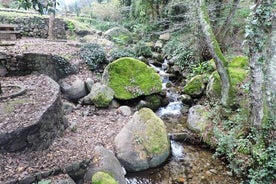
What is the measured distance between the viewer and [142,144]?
4996 mm

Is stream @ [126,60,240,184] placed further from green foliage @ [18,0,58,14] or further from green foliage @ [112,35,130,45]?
green foliage @ [112,35,130,45]

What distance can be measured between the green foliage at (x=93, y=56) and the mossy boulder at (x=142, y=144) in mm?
4130

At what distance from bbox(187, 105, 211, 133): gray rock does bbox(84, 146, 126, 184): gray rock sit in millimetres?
2487

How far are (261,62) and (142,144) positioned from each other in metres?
2.90

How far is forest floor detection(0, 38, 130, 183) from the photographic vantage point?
350cm

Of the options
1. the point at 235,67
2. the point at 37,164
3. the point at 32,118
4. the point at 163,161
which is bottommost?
the point at 163,161

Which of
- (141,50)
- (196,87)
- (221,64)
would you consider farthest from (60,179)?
(141,50)

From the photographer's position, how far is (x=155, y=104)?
7773mm

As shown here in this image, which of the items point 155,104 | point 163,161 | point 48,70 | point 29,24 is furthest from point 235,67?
point 29,24

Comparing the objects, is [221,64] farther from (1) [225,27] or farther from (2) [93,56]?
(2) [93,56]

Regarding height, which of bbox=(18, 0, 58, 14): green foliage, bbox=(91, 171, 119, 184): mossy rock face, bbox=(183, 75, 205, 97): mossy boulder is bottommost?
bbox=(91, 171, 119, 184): mossy rock face

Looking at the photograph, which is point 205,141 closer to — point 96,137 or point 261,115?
point 261,115

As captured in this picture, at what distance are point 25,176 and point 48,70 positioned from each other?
440 cm

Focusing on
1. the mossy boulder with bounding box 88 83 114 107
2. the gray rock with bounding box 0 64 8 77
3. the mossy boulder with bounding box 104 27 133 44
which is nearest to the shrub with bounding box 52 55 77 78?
the mossy boulder with bounding box 88 83 114 107
